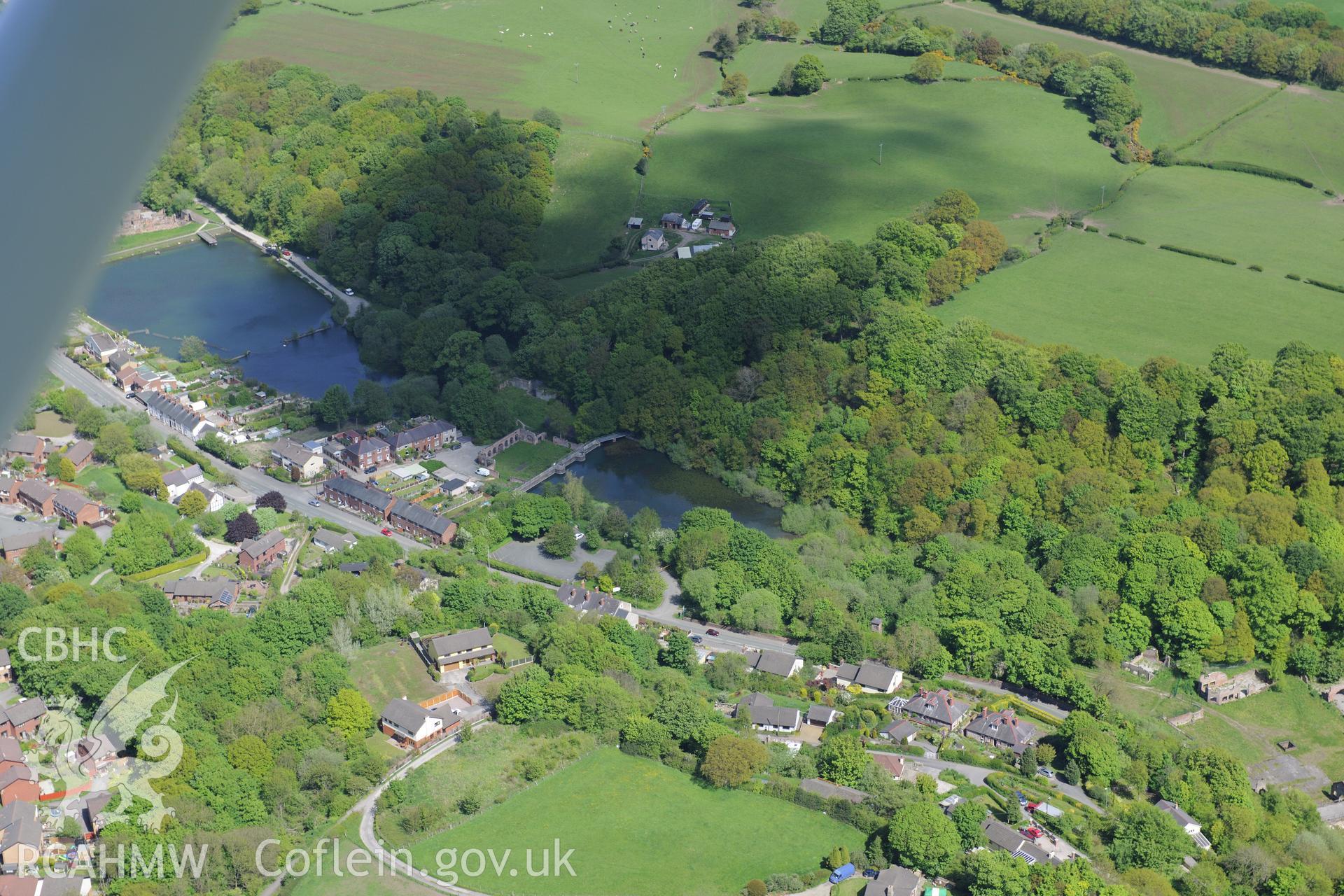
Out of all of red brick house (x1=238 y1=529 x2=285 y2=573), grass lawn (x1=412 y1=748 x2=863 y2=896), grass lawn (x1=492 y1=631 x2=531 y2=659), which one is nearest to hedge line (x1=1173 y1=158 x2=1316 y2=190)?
grass lawn (x1=492 y1=631 x2=531 y2=659)

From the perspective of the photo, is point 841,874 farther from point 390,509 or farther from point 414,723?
point 390,509

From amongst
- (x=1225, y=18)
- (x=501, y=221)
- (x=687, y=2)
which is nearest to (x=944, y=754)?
(x=501, y=221)

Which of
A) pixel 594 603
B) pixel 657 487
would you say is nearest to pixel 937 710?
pixel 594 603

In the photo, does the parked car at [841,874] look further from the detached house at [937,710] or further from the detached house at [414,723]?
the detached house at [414,723]

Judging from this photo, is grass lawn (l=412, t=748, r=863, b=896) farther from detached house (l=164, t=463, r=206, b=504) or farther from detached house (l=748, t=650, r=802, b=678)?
detached house (l=164, t=463, r=206, b=504)

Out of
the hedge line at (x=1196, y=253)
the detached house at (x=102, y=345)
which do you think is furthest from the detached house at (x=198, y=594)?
the hedge line at (x=1196, y=253)

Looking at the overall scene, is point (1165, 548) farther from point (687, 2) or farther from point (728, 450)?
point (687, 2)
